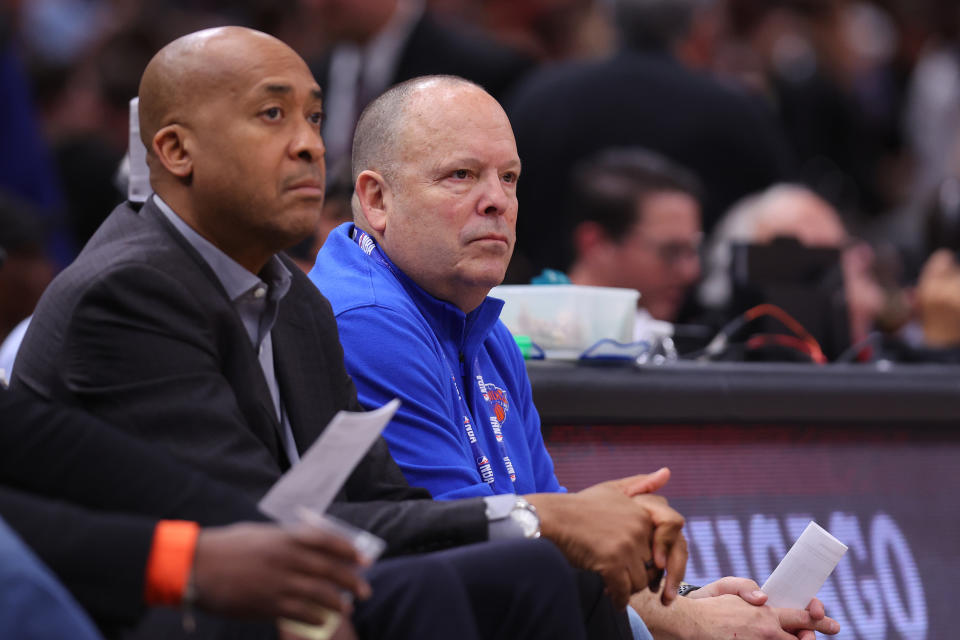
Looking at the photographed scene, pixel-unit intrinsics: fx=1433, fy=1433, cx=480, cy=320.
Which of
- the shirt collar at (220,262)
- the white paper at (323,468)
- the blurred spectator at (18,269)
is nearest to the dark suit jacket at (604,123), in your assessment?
the blurred spectator at (18,269)

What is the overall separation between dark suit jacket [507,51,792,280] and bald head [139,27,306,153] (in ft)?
10.4

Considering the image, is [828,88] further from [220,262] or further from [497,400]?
[220,262]

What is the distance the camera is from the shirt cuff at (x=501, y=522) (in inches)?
86.7

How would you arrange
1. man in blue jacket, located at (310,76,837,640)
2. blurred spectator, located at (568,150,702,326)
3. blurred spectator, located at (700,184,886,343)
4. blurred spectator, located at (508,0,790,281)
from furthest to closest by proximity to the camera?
blurred spectator, located at (508,0,790,281) < blurred spectator, located at (700,184,886,343) < blurred spectator, located at (568,150,702,326) < man in blue jacket, located at (310,76,837,640)

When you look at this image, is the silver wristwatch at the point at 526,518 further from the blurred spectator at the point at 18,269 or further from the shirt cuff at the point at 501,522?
the blurred spectator at the point at 18,269

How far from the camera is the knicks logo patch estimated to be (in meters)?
2.80

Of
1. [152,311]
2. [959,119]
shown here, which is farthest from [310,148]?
[959,119]

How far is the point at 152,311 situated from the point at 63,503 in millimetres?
342

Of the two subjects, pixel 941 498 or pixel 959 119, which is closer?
pixel 941 498

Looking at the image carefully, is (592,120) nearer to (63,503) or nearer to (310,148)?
(310,148)

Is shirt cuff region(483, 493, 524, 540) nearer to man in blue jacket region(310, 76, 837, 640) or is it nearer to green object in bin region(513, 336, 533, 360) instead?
man in blue jacket region(310, 76, 837, 640)

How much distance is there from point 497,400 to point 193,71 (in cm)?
95

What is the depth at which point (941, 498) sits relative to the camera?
3699mm

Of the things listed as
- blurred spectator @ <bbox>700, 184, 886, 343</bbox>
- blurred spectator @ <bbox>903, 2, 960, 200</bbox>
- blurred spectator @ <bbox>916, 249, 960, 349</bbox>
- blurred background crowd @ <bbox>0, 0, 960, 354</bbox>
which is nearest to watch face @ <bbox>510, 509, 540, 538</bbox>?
blurred background crowd @ <bbox>0, 0, 960, 354</bbox>
